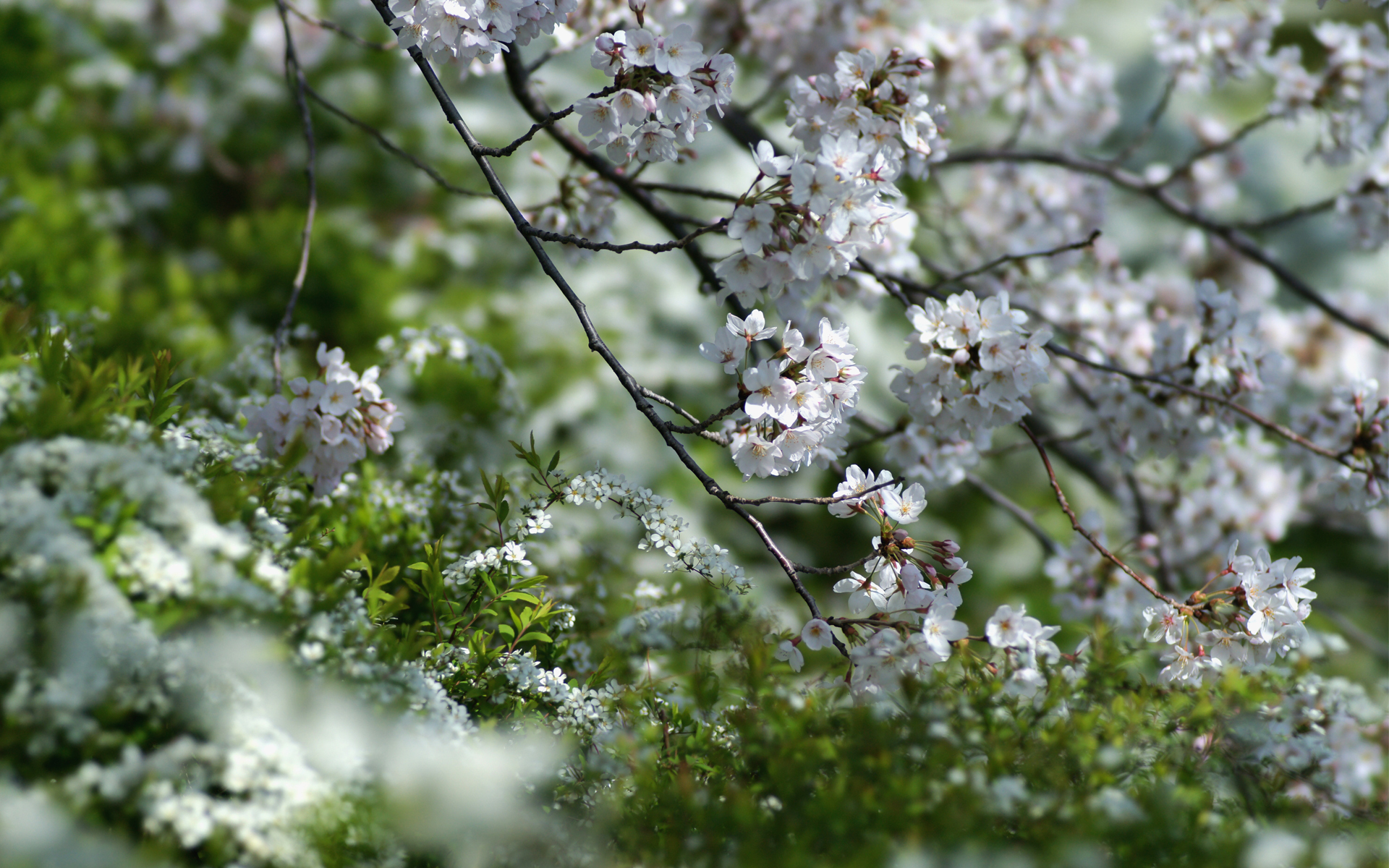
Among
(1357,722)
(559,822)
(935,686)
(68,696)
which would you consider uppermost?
(1357,722)

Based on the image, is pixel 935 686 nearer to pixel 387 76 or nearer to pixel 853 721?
pixel 853 721

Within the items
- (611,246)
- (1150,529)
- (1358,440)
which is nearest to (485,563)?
(611,246)

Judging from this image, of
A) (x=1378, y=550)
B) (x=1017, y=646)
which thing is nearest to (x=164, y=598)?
(x=1017, y=646)

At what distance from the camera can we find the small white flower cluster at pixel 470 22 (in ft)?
4.64

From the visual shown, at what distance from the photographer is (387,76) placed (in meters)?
4.43

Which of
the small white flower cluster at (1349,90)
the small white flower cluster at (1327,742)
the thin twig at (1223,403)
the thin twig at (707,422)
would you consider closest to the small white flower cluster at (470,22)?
the thin twig at (707,422)

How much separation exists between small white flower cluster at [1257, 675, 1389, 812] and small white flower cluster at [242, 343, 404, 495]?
1.56 m

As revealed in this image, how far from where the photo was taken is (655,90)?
1.46m

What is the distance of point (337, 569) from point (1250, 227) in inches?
116

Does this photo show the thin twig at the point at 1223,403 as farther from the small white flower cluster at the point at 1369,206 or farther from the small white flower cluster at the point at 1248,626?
Answer: the small white flower cluster at the point at 1369,206

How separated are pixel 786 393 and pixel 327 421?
78 centimetres

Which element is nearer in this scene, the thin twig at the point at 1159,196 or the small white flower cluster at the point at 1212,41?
the thin twig at the point at 1159,196

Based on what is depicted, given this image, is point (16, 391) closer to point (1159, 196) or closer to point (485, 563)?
point (485, 563)

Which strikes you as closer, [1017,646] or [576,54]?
[1017,646]
